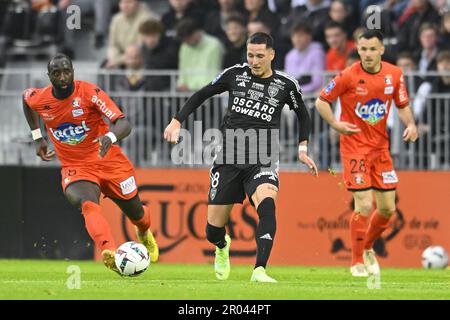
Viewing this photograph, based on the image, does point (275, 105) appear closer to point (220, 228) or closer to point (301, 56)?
point (220, 228)

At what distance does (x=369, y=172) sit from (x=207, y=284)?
10.0 ft

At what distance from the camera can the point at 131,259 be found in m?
12.8

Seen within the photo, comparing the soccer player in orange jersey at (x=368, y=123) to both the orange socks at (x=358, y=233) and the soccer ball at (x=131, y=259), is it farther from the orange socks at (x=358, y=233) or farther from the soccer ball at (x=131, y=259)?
the soccer ball at (x=131, y=259)

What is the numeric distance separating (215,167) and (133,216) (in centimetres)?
207

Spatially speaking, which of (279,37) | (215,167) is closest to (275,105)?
(215,167)

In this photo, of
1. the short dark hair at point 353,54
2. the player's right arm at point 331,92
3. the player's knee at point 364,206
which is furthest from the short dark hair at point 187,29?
the player's knee at point 364,206

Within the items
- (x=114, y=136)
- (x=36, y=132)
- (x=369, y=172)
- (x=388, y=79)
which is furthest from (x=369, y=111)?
(x=36, y=132)

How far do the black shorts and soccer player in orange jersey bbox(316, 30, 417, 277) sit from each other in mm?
1784

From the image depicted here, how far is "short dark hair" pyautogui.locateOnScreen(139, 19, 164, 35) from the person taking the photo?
20.8 metres

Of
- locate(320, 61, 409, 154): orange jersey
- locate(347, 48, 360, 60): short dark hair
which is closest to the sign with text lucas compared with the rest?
locate(347, 48, 360, 60): short dark hair

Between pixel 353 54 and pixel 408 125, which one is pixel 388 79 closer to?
pixel 408 125

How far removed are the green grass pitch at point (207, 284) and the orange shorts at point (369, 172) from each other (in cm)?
115

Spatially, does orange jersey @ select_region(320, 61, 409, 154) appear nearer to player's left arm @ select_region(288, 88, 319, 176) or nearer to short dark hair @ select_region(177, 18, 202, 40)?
player's left arm @ select_region(288, 88, 319, 176)

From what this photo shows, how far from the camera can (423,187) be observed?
18.4m
